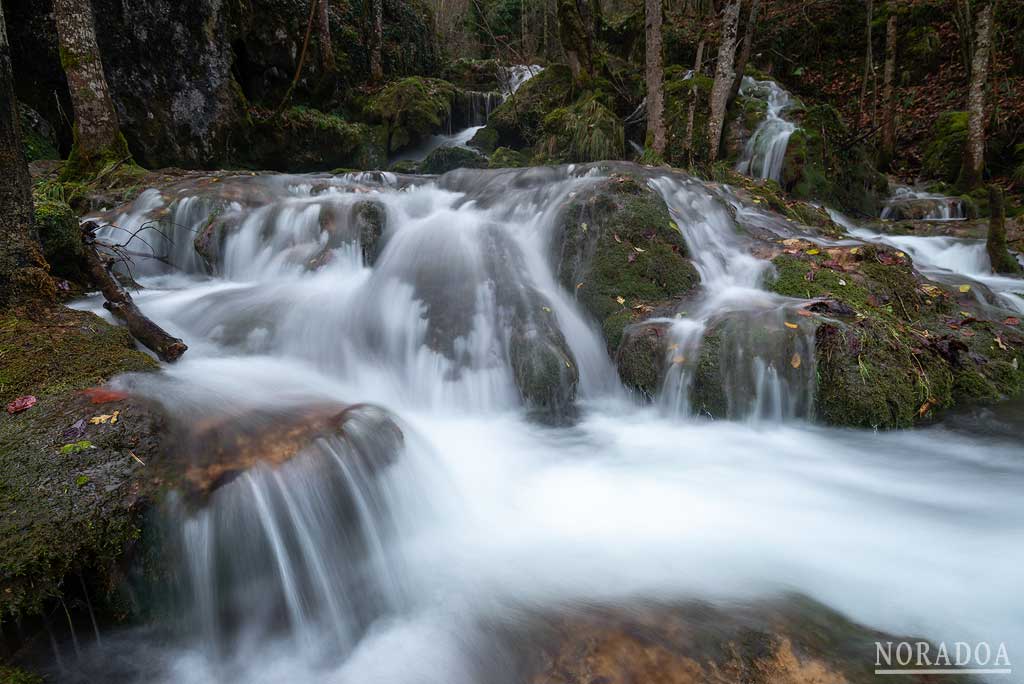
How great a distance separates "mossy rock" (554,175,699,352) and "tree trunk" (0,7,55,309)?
416cm

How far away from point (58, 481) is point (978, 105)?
13.5 m

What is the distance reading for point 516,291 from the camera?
5.07 metres

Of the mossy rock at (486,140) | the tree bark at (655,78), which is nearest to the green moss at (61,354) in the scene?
the tree bark at (655,78)

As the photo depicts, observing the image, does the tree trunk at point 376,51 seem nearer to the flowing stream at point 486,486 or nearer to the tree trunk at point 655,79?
the tree trunk at point 655,79

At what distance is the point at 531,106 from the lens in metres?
13.0

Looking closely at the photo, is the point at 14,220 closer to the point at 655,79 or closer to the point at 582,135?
the point at 655,79

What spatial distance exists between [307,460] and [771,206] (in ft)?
24.8

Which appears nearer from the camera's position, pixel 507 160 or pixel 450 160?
pixel 507 160

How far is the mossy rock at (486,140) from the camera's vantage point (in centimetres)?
1325

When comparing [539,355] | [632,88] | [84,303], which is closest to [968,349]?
[539,355]

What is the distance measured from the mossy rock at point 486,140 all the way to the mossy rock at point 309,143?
2469mm

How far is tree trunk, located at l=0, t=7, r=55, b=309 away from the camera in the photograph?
2.75 meters

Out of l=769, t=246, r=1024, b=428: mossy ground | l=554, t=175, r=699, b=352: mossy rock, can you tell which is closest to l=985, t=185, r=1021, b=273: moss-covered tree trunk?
l=769, t=246, r=1024, b=428: mossy ground

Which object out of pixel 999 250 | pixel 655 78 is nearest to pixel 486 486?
pixel 999 250
